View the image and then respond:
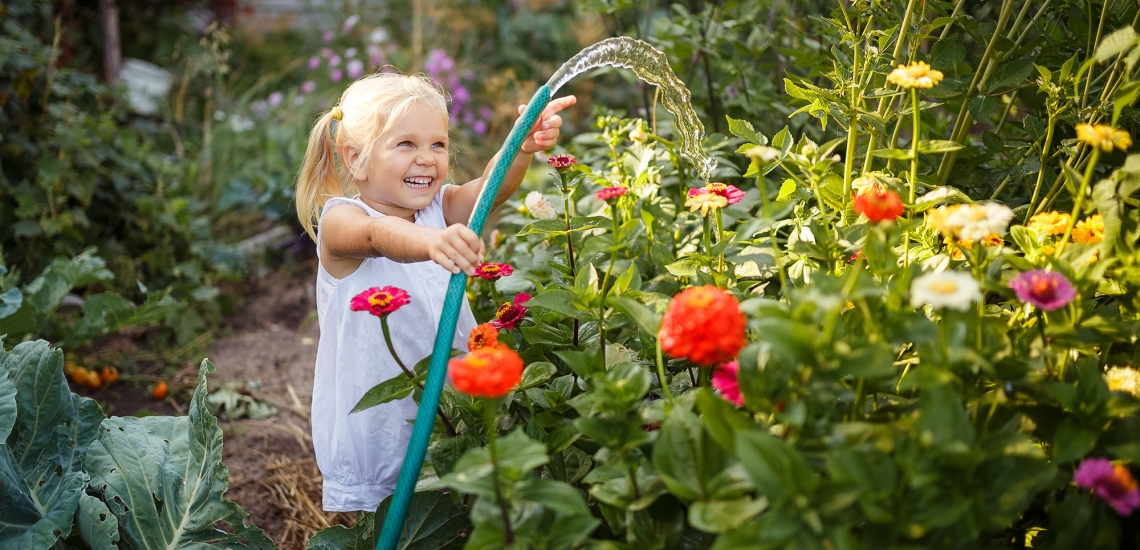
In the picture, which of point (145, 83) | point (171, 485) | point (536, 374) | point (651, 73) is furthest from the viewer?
point (145, 83)

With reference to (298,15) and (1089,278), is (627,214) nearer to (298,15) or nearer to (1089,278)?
(1089,278)

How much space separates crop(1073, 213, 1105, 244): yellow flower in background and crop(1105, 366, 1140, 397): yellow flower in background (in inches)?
8.2

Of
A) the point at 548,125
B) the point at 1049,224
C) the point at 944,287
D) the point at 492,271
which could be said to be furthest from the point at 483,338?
the point at 1049,224

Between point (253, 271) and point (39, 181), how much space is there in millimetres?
878

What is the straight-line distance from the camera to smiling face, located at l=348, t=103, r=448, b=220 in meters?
1.53

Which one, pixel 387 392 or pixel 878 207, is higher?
pixel 878 207

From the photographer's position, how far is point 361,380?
1500mm

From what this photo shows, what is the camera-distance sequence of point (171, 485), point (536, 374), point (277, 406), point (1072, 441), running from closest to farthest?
point (1072, 441), point (536, 374), point (171, 485), point (277, 406)

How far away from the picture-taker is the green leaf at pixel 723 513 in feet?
2.89

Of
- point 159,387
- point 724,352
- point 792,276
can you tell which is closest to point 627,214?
point 792,276

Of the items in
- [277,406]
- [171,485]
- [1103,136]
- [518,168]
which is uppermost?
[1103,136]

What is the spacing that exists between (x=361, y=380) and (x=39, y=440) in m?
0.62

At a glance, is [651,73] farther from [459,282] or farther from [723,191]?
[459,282]

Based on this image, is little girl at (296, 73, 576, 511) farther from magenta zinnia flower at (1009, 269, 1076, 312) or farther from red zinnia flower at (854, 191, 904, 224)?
magenta zinnia flower at (1009, 269, 1076, 312)
